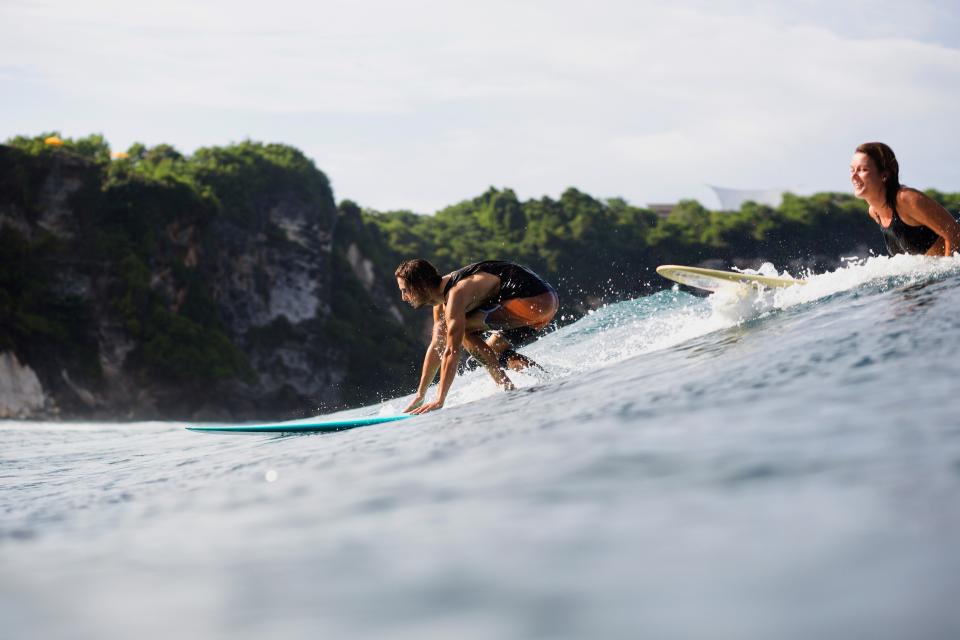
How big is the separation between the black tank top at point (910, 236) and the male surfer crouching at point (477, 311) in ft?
7.92

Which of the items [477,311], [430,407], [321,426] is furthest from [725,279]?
[321,426]

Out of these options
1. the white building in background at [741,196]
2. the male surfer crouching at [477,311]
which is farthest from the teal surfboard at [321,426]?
the white building in background at [741,196]

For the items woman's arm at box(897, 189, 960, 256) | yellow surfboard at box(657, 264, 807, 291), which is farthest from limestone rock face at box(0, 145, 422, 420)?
woman's arm at box(897, 189, 960, 256)

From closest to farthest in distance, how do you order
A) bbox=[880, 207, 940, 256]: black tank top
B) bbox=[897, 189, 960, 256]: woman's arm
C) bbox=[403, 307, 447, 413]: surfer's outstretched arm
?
bbox=[897, 189, 960, 256]: woman's arm
bbox=[880, 207, 940, 256]: black tank top
bbox=[403, 307, 447, 413]: surfer's outstretched arm

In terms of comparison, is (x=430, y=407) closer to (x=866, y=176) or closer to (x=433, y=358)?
(x=433, y=358)

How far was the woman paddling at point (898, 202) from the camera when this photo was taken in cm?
628

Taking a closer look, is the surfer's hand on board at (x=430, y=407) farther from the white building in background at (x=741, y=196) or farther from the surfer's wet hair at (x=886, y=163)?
the white building in background at (x=741, y=196)

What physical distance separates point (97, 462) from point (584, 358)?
13.8ft

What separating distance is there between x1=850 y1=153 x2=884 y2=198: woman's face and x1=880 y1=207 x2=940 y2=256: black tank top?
206mm

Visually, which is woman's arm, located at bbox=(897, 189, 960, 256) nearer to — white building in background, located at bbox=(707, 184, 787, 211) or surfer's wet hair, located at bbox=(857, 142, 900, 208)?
surfer's wet hair, located at bbox=(857, 142, 900, 208)

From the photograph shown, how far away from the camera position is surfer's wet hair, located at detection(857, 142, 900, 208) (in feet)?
20.6

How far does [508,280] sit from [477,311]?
1.12 feet

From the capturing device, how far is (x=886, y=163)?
632cm

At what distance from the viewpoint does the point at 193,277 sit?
95.5ft
